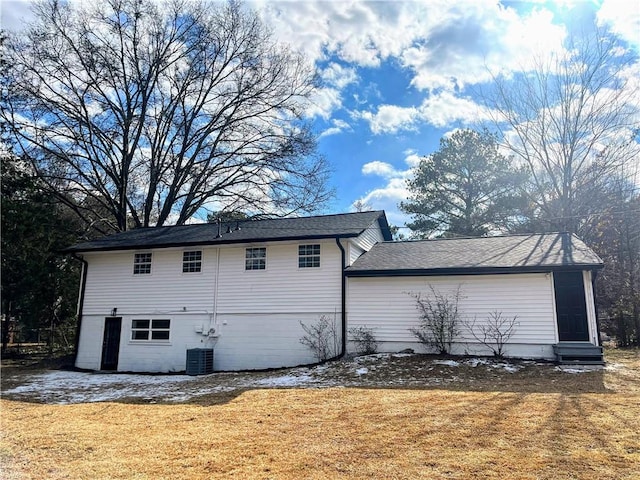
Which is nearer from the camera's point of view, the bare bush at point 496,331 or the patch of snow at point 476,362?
the patch of snow at point 476,362

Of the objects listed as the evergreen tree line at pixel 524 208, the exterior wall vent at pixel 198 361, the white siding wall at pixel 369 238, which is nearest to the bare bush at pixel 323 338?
the white siding wall at pixel 369 238

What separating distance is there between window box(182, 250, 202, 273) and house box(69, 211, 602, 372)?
4 cm

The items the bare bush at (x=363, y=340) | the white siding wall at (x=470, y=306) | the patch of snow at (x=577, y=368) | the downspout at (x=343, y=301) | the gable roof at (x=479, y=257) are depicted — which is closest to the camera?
the patch of snow at (x=577, y=368)

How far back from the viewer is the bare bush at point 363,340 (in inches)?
522

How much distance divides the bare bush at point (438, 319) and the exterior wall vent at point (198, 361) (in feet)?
22.0

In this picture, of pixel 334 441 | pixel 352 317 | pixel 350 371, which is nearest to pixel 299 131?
pixel 352 317

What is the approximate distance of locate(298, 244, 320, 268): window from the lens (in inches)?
571

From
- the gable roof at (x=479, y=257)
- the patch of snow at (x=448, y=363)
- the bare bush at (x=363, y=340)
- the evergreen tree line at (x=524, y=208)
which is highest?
the evergreen tree line at (x=524, y=208)

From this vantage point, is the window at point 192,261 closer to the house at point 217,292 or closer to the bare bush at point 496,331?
the house at point 217,292

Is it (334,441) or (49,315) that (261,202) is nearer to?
(49,315)

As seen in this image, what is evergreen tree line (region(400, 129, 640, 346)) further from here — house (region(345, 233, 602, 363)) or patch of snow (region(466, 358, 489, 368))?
patch of snow (region(466, 358, 489, 368))

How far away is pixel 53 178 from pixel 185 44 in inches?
397

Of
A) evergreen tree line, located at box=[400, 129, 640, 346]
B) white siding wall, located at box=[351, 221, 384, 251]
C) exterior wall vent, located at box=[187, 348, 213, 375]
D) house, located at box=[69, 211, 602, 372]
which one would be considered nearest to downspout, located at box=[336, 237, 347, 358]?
house, located at box=[69, 211, 602, 372]

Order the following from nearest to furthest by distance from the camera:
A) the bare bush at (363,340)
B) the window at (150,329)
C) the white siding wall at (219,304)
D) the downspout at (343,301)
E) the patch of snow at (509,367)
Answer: the patch of snow at (509,367) < the bare bush at (363,340) < the downspout at (343,301) < the white siding wall at (219,304) < the window at (150,329)
